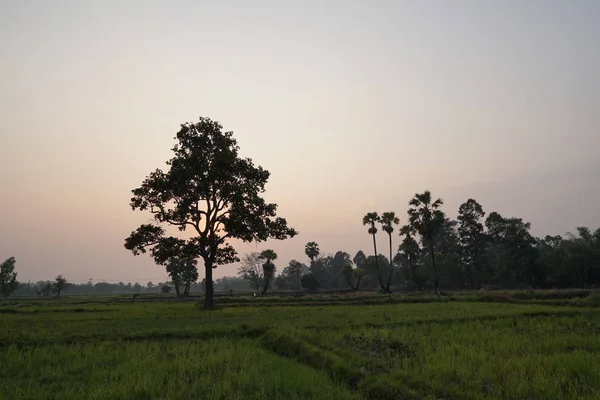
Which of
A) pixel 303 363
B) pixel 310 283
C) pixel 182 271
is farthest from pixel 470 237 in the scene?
pixel 303 363

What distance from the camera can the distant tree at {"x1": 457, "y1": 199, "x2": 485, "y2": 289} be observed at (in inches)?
3388

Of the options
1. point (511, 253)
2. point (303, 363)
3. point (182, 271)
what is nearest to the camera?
point (303, 363)

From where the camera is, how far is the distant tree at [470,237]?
8606 cm

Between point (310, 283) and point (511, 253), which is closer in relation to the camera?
point (511, 253)

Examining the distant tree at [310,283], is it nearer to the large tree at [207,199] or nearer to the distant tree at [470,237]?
the distant tree at [470,237]

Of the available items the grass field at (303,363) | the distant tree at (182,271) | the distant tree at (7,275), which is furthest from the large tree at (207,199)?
the distant tree at (7,275)

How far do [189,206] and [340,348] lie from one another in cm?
2334

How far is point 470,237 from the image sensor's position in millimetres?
89250

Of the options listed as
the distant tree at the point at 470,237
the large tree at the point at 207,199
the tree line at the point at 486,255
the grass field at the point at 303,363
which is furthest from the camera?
the distant tree at the point at 470,237

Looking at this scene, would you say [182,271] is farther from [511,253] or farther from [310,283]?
[511,253]

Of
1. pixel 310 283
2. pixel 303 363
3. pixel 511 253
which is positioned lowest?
pixel 303 363

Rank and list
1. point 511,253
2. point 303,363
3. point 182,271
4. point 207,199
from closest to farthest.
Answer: point 303,363 → point 207,199 → point 511,253 → point 182,271

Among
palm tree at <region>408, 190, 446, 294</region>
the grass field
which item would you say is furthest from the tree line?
the grass field

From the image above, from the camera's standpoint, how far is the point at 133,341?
54.0ft
